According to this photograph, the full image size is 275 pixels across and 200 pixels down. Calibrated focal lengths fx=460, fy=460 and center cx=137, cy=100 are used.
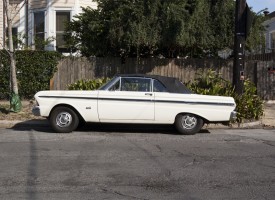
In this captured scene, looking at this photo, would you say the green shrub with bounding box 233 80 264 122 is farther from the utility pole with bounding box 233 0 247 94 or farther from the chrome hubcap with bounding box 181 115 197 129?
the chrome hubcap with bounding box 181 115 197 129

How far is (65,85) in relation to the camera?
17.2m

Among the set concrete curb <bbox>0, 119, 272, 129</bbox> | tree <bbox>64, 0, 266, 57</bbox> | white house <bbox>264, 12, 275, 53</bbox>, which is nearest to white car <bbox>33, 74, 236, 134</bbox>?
concrete curb <bbox>0, 119, 272, 129</bbox>

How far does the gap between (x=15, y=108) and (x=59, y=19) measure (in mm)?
7477

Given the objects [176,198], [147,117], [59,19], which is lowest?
[176,198]

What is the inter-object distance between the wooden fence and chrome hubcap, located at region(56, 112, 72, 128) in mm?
6325

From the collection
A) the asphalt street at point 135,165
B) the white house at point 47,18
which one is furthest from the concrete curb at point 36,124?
the white house at point 47,18

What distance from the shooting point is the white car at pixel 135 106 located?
10.8m

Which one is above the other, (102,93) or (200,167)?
(102,93)

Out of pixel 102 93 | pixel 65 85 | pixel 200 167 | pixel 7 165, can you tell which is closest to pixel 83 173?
pixel 7 165

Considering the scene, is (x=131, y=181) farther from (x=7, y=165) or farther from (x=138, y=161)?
(x=7, y=165)

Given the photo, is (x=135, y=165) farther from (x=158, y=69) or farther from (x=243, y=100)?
(x=158, y=69)

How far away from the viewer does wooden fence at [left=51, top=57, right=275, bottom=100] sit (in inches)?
679

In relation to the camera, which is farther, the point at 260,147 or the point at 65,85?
the point at 65,85

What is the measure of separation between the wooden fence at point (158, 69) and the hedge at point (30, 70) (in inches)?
15.5
